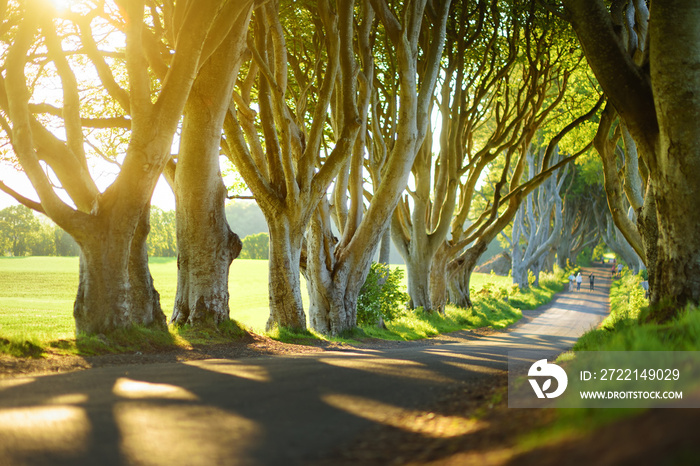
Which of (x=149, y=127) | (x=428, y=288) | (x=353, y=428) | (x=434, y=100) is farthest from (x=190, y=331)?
(x=434, y=100)

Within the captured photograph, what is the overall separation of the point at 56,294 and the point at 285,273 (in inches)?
1128

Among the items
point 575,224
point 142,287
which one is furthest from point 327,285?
point 575,224

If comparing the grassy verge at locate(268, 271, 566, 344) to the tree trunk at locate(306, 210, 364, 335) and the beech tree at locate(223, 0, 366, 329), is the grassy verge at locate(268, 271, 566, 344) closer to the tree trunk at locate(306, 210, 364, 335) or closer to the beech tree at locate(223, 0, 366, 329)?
the tree trunk at locate(306, 210, 364, 335)

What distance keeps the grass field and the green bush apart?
3.04 m

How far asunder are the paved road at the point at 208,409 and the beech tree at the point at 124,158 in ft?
6.11

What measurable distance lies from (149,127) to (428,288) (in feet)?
39.6

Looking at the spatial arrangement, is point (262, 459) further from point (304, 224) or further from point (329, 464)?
point (304, 224)

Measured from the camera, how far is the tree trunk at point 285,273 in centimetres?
1117

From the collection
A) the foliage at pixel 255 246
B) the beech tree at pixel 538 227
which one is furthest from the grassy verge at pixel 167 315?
the foliage at pixel 255 246

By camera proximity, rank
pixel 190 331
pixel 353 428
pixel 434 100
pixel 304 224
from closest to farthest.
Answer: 1. pixel 353 428
2. pixel 190 331
3. pixel 304 224
4. pixel 434 100

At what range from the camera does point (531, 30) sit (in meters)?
16.4

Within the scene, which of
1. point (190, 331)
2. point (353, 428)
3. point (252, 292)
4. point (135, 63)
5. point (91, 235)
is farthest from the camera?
point (252, 292)

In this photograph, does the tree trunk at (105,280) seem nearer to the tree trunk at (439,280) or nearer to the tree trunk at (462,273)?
the tree trunk at (439,280)

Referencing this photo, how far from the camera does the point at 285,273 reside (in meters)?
11.2
